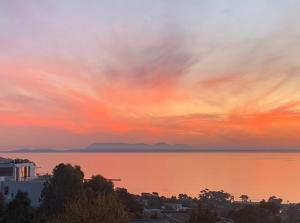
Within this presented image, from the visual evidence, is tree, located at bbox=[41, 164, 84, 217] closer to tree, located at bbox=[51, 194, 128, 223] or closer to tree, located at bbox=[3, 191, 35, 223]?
tree, located at bbox=[51, 194, 128, 223]

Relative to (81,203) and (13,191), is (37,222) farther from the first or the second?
(13,191)

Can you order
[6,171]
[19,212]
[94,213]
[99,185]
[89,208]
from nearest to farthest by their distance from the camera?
[19,212] → [94,213] → [89,208] → [99,185] → [6,171]

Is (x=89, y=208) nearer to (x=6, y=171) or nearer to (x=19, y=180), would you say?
(x=19, y=180)

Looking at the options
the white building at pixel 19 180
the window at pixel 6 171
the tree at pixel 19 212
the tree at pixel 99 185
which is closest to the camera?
the tree at pixel 19 212

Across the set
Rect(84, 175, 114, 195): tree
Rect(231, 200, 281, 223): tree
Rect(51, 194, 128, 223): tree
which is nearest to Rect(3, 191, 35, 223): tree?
Rect(51, 194, 128, 223): tree

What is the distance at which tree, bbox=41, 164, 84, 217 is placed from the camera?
38.6 meters

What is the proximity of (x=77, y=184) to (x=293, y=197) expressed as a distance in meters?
88.0

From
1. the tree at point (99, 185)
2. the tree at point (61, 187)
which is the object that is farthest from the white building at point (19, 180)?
the tree at point (61, 187)

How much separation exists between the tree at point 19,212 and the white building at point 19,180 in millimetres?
24948

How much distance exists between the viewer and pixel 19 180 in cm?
5503

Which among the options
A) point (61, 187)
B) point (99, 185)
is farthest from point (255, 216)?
point (61, 187)

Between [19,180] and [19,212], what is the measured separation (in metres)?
35.5

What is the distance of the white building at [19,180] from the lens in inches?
1969

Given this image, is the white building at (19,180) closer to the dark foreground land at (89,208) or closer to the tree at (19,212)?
the dark foreground land at (89,208)
